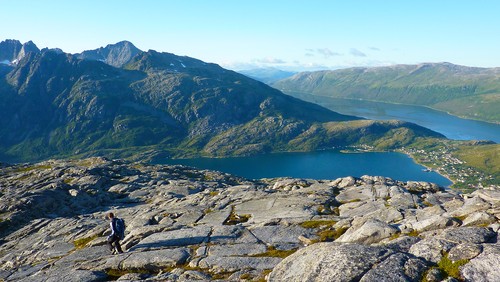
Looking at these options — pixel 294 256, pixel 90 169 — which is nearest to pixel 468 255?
pixel 294 256

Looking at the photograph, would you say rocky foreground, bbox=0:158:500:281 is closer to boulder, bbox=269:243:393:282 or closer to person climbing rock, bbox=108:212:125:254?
boulder, bbox=269:243:393:282

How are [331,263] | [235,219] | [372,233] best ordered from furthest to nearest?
1. [235,219]
2. [372,233]
3. [331,263]

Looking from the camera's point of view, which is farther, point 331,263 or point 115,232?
point 115,232

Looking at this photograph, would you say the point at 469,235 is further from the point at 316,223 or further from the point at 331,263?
the point at 316,223

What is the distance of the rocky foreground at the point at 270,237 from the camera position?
67.1 ft

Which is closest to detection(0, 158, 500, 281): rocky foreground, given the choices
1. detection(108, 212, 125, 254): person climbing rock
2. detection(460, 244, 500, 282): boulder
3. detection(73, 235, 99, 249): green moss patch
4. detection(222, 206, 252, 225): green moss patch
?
detection(460, 244, 500, 282): boulder

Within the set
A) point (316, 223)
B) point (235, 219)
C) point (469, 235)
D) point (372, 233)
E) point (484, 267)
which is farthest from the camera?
point (235, 219)

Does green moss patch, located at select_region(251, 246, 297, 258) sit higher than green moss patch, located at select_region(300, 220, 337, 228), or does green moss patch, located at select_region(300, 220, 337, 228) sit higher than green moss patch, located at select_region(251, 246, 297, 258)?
green moss patch, located at select_region(251, 246, 297, 258)

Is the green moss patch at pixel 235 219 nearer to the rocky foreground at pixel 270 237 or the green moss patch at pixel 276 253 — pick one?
the rocky foreground at pixel 270 237

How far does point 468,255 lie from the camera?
67.0 ft

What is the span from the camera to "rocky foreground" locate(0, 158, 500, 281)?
20453 mm

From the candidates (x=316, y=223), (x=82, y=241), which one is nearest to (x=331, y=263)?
(x=316, y=223)

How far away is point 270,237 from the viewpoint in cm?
3603

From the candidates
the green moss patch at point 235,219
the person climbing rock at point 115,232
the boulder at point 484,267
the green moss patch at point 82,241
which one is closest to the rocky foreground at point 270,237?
the boulder at point 484,267
